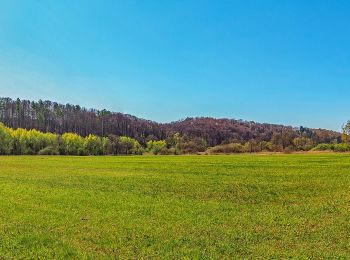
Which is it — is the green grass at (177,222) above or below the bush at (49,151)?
below

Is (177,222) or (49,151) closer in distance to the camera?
(177,222)

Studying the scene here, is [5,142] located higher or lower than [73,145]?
higher

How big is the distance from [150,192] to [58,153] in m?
117

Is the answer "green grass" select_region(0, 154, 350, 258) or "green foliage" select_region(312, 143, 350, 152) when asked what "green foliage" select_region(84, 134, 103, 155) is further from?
"green grass" select_region(0, 154, 350, 258)

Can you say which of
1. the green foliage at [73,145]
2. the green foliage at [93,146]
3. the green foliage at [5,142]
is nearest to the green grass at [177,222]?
the green foliage at [5,142]

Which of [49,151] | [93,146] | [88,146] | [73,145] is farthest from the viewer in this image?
[93,146]

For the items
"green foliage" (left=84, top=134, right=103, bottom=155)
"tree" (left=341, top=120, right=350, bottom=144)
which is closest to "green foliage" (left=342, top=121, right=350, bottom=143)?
"tree" (left=341, top=120, right=350, bottom=144)

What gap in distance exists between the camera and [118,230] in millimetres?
14836

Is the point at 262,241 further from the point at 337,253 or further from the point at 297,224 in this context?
the point at 297,224

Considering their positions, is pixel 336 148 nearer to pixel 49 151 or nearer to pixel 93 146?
pixel 93 146

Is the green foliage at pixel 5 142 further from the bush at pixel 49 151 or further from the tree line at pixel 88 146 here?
the bush at pixel 49 151

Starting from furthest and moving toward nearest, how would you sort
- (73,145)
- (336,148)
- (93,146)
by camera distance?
(93,146), (73,145), (336,148)

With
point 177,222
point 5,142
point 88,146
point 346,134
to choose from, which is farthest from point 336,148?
point 177,222

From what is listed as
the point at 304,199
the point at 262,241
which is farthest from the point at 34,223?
the point at 304,199
